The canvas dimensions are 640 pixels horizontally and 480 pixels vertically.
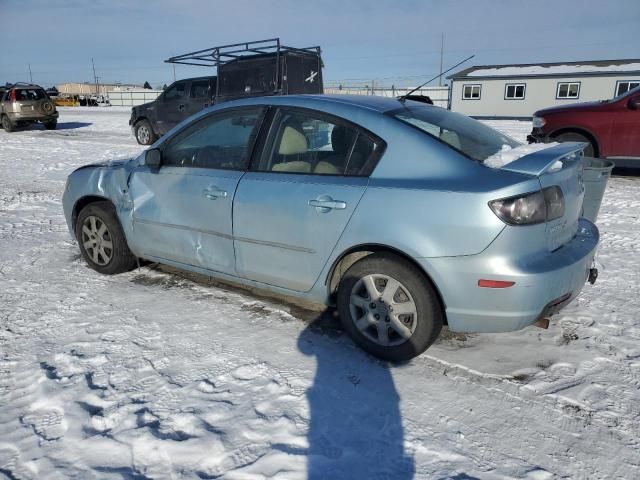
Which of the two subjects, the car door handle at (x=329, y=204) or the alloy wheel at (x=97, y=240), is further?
the alloy wheel at (x=97, y=240)

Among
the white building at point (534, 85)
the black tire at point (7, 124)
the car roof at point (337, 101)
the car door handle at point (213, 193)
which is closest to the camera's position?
the car roof at point (337, 101)

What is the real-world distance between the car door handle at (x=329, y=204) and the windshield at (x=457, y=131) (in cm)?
65

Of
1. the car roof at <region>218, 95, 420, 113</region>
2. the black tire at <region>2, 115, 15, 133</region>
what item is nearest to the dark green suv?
the black tire at <region>2, 115, 15, 133</region>

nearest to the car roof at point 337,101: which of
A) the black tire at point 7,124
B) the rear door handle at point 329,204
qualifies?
the rear door handle at point 329,204

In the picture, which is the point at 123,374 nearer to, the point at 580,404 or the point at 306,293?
the point at 306,293

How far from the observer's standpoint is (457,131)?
3170 millimetres

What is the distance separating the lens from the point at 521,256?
8.48ft

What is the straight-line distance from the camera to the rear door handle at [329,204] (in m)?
2.94

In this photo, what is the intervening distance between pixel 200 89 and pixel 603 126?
1017 centimetres

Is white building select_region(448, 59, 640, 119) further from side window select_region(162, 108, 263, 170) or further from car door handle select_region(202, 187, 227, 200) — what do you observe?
car door handle select_region(202, 187, 227, 200)

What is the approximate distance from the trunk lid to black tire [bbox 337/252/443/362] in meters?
0.74

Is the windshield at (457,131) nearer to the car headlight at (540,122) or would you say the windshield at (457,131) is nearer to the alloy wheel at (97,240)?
the alloy wheel at (97,240)

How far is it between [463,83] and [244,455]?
34237mm

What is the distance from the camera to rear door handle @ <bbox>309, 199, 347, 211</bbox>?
294cm
